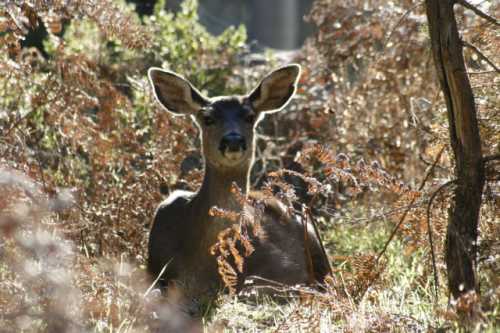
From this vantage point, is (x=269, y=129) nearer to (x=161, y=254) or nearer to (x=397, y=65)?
(x=397, y=65)

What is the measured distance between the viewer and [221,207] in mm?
6340

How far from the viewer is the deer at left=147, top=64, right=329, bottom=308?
623 cm

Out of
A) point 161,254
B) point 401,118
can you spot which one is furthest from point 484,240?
point 401,118

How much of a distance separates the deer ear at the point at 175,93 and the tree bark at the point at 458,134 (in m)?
2.69

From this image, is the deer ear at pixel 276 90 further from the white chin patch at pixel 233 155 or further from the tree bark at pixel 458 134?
the tree bark at pixel 458 134

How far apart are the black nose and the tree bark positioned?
2100 millimetres

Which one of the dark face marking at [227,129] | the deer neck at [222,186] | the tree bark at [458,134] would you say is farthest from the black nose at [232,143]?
the tree bark at [458,134]

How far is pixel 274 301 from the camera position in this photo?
19.4ft

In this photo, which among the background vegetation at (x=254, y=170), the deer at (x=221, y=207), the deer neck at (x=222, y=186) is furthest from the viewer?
the deer neck at (x=222, y=186)

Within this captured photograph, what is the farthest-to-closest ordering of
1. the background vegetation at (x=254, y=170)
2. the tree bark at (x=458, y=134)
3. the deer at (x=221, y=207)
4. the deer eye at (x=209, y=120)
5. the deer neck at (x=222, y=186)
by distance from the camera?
the deer eye at (x=209, y=120) → the deer neck at (x=222, y=186) → the deer at (x=221, y=207) → the tree bark at (x=458, y=134) → the background vegetation at (x=254, y=170)

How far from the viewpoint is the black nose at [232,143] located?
6281 millimetres

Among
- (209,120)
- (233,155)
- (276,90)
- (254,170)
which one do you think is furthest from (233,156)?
(254,170)

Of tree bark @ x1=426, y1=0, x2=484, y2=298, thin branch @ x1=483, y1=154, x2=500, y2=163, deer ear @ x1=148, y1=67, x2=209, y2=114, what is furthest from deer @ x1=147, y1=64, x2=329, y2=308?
thin branch @ x1=483, y1=154, x2=500, y2=163

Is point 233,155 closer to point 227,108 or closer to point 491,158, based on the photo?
point 227,108
